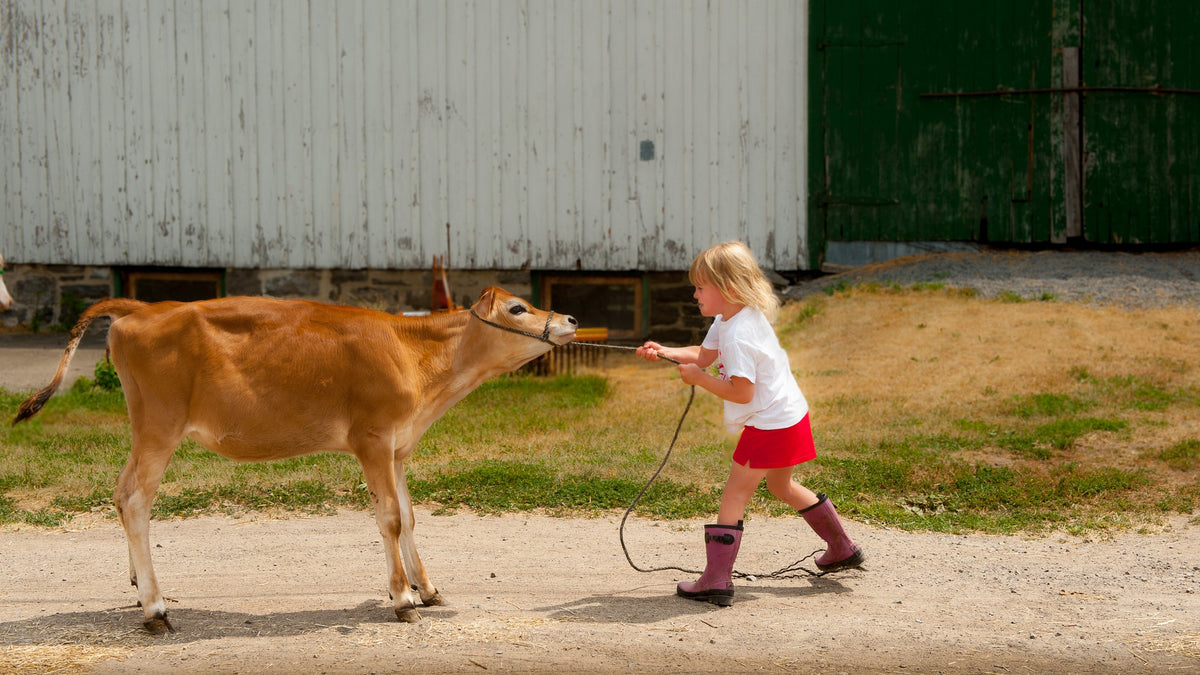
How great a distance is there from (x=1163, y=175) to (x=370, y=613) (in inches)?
502

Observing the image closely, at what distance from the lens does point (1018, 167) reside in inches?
556

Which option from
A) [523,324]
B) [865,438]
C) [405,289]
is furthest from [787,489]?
[405,289]

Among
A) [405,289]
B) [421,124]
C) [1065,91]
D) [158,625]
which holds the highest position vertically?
[1065,91]

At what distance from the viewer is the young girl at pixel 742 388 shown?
520 centimetres

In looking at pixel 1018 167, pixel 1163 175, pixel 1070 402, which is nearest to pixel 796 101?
pixel 1018 167

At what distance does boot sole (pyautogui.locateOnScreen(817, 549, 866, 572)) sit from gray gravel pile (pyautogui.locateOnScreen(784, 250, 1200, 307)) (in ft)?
26.3

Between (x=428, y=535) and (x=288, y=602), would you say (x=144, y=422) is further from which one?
(x=428, y=535)

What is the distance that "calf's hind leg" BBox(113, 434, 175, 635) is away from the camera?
4945mm

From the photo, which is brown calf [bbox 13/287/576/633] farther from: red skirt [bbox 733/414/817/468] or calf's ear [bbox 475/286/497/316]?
red skirt [bbox 733/414/817/468]

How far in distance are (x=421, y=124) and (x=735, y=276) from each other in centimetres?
972

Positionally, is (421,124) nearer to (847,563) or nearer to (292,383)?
(292,383)

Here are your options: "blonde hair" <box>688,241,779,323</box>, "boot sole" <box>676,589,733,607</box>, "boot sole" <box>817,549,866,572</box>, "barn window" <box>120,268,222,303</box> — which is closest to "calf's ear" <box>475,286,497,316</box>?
"blonde hair" <box>688,241,779,323</box>

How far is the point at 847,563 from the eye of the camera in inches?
230

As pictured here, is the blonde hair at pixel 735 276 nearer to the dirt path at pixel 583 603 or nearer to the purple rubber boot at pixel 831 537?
the purple rubber boot at pixel 831 537
